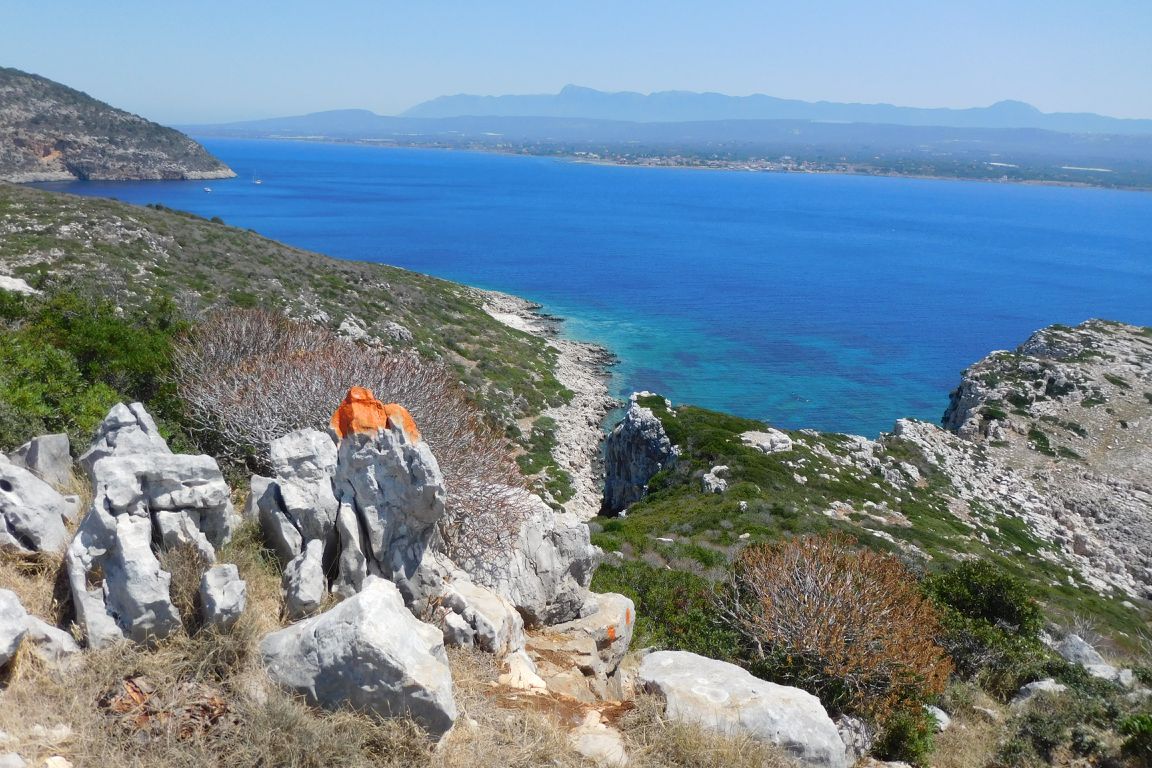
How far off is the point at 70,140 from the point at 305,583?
500 feet

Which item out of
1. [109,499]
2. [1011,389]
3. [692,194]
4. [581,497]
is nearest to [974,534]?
[581,497]

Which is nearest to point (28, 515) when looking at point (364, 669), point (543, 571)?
point (364, 669)

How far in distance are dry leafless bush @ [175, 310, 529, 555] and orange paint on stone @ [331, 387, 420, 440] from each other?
162 centimetres

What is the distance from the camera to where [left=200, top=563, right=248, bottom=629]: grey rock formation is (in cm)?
586

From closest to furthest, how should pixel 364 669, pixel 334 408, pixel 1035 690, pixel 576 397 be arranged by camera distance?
pixel 364 669, pixel 1035 690, pixel 334 408, pixel 576 397

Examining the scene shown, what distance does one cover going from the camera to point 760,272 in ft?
300

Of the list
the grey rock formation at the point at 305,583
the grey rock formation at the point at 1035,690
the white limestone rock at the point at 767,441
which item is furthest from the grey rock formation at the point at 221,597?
the white limestone rock at the point at 767,441

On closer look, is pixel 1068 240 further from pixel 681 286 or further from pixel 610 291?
pixel 610 291

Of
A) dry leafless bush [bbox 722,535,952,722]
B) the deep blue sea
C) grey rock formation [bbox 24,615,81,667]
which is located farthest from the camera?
the deep blue sea

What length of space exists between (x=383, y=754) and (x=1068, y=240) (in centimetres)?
16183

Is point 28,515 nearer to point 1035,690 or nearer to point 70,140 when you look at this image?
point 1035,690

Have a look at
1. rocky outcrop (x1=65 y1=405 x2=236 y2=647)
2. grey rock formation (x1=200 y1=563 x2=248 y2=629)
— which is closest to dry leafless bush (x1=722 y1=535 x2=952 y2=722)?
grey rock formation (x1=200 y1=563 x2=248 y2=629)

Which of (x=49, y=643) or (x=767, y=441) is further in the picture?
(x=767, y=441)

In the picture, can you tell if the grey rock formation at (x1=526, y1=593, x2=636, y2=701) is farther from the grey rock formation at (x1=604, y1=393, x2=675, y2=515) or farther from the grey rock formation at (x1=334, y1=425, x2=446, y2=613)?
the grey rock formation at (x1=604, y1=393, x2=675, y2=515)
